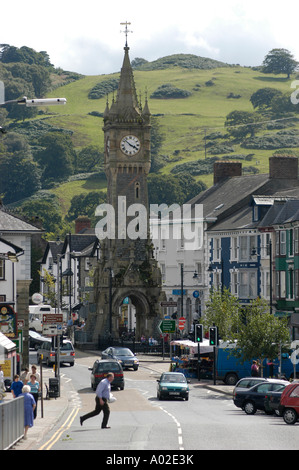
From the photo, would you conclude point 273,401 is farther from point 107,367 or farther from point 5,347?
point 107,367

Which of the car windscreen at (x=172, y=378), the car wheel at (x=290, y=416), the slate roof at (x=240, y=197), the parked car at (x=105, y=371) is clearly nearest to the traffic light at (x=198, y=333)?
A: the parked car at (x=105, y=371)

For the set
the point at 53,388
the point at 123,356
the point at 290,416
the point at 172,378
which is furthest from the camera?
the point at 123,356

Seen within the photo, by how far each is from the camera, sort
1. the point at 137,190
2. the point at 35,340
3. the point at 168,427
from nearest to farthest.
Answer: the point at 168,427 → the point at 35,340 → the point at 137,190

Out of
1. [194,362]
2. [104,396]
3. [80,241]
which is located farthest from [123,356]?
[80,241]

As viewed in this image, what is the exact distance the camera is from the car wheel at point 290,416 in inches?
1586

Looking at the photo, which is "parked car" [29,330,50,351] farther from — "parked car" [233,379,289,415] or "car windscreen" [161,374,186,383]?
"parked car" [233,379,289,415]

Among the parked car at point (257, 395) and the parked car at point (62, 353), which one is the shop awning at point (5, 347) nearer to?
the parked car at point (257, 395)

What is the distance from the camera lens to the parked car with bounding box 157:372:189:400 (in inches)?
2052

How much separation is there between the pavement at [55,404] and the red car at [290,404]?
863cm

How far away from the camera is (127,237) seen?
333 ft

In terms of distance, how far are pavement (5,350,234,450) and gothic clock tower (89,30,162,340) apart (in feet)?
45.4

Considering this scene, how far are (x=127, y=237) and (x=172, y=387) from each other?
49.9m

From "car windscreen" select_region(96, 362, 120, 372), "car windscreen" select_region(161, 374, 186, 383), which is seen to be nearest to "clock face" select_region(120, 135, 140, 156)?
"car windscreen" select_region(96, 362, 120, 372)
